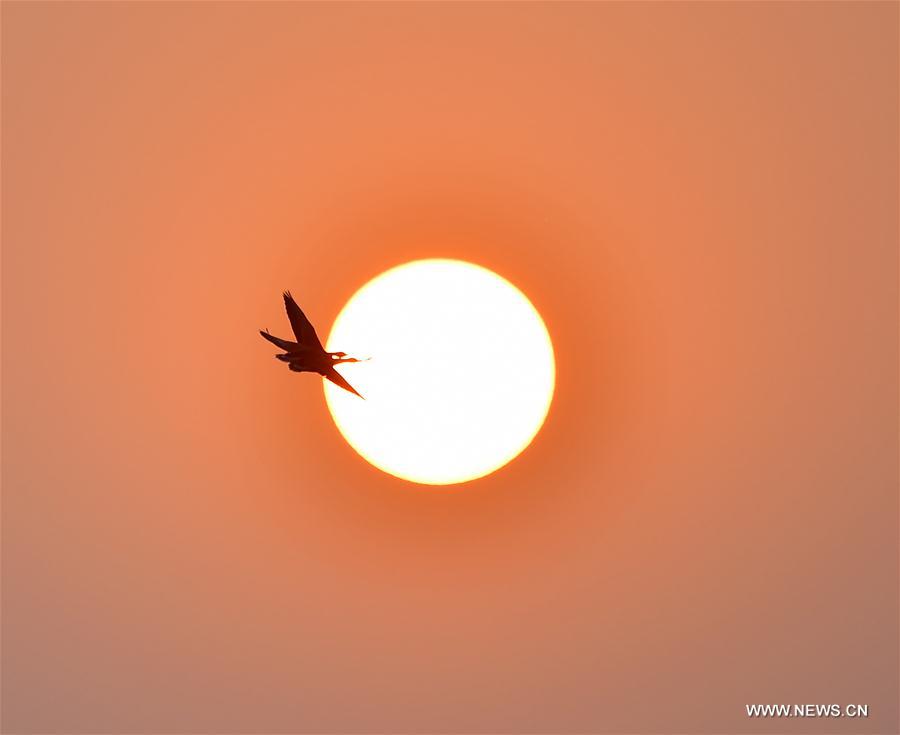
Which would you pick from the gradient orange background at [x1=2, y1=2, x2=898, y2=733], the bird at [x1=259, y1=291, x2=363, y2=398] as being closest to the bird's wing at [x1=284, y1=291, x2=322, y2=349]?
the bird at [x1=259, y1=291, x2=363, y2=398]

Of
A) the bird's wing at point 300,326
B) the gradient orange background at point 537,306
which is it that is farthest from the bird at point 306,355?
the gradient orange background at point 537,306

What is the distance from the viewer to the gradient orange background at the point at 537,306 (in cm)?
347

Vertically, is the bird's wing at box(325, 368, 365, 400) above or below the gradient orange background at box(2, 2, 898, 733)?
below

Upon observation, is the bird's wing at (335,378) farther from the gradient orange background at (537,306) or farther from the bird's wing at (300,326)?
the gradient orange background at (537,306)

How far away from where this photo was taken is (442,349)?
2.74m

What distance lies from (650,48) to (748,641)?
2227 mm

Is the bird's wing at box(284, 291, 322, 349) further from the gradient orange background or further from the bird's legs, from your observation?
the gradient orange background

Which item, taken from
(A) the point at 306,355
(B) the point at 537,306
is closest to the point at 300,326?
(A) the point at 306,355

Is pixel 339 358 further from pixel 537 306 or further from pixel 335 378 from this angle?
pixel 537 306

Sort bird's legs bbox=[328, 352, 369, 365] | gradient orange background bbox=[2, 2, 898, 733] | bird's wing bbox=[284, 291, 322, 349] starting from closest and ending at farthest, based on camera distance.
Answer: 1. bird's wing bbox=[284, 291, 322, 349]
2. bird's legs bbox=[328, 352, 369, 365]
3. gradient orange background bbox=[2, 2, 898, 733]

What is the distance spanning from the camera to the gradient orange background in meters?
3.47

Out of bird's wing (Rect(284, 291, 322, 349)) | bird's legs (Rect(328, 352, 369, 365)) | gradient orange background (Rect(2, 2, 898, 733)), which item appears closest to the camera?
bird's wing (Rect(284, 291, 322, 349))

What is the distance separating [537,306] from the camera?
137 inches

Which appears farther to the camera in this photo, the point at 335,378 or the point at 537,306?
the point at 537,306
